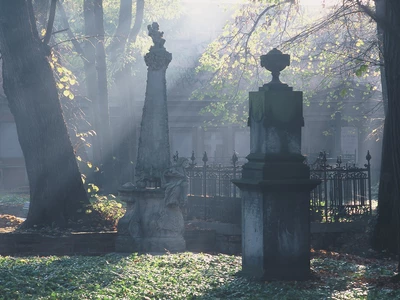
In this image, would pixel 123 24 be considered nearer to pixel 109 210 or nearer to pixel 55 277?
pixel 109 210

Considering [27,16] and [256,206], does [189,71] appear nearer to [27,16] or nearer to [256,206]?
[27,16]

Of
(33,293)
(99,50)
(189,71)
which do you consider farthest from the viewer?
(189,71)

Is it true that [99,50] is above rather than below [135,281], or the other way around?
above

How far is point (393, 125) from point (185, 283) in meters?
3.27

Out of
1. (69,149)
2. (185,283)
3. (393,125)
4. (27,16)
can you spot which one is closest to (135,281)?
(185,283)

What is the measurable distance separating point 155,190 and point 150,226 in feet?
2.09

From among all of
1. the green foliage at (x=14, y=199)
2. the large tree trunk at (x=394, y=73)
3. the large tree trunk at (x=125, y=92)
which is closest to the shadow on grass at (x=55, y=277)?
the large tree trunk at (x=394, y=73)

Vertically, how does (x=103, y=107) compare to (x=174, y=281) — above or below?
above

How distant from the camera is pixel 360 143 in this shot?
1505 inches

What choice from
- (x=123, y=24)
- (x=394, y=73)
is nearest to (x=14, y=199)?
(x=123, y=24)

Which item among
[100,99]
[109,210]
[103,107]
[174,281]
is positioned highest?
[100,99]

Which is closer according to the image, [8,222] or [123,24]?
[8,222]

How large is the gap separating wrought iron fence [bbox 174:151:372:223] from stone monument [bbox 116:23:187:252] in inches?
106

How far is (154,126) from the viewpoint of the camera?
41.3ft
